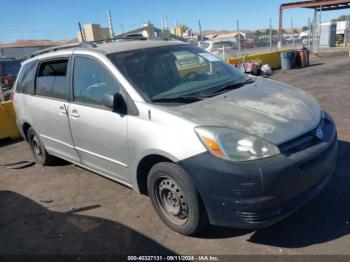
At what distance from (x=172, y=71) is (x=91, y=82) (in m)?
0.97

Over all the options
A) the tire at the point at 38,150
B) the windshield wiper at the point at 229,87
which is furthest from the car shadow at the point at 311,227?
the tire at the point at 38,150

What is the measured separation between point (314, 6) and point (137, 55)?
2556 centimetres

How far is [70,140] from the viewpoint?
4.42 m

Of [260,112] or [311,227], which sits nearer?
[260,112]

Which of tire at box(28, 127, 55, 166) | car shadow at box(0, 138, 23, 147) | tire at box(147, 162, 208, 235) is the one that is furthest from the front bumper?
car shadow at box(0, 138, 23, 147)

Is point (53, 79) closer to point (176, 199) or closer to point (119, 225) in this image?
point (119, 225)

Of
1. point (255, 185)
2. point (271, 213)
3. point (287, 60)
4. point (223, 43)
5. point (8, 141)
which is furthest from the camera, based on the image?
point (223, 43)

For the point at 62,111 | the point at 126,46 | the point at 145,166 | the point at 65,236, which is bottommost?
the point at 65,236

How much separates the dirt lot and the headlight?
0.94 metres

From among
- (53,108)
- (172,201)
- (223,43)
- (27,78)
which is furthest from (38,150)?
(223,43)

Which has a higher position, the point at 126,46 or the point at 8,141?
the point at 126,46

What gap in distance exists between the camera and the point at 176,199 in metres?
3.22

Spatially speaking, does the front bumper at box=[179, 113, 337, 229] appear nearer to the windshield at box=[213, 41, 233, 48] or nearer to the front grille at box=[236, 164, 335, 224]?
the front grille at box=[236, 164, 335, 224]

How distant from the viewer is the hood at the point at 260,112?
2.83 metres
